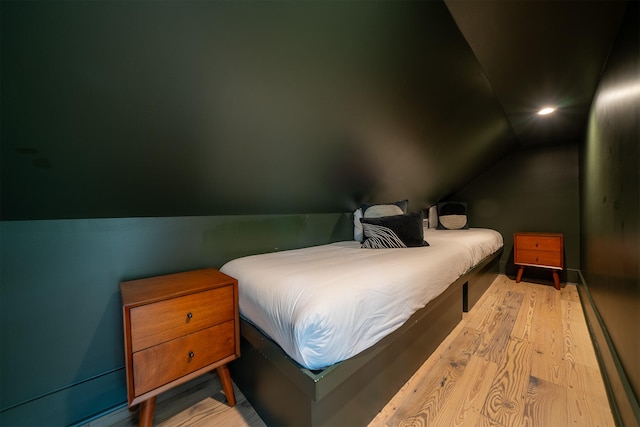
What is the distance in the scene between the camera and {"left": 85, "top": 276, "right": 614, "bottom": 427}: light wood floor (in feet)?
3.57

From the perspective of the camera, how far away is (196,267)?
1531 mm

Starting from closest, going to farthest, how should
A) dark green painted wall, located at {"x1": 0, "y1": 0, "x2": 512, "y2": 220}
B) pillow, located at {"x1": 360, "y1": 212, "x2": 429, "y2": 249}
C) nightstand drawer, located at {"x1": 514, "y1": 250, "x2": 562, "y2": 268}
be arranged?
dark green painted wall, located at {"x1": 0, "y1": 0, "x2": 512, "y2": 220} → pillow, located at {"x1": 360, "y1": 212, "x2": 429, "y2": 249} → nightstand drawer, located at {"x1": 514, "y1": 250, "x2": 562, "y2": 268}

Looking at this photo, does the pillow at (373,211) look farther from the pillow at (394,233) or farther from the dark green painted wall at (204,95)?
the dark green painted wall at (204,95)

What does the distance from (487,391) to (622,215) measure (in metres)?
1.12

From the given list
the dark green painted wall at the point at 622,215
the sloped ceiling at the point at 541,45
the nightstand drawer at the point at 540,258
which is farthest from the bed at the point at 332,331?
the nightstand drawer at the point at 540,258

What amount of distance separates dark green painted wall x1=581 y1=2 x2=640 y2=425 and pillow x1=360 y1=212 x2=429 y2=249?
3.38 ft

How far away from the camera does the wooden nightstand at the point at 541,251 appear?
9.23ft

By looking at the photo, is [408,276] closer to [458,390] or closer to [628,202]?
[458,390]

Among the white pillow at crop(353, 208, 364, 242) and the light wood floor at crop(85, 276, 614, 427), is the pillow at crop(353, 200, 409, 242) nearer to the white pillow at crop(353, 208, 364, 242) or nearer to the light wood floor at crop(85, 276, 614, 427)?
the white pillow at crop(353, 208, 364, 242)

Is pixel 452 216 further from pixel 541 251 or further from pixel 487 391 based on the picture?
pixel 487 391

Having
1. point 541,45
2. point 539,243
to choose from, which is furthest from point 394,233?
point 539,243

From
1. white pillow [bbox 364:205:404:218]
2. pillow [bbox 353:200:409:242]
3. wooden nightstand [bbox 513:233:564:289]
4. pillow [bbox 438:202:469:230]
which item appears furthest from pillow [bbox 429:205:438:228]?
white pillow [bbox 364:205:404:218]

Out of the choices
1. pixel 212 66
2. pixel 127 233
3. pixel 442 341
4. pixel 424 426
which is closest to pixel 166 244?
pixel 127 233

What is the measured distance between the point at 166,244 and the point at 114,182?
45 cm
